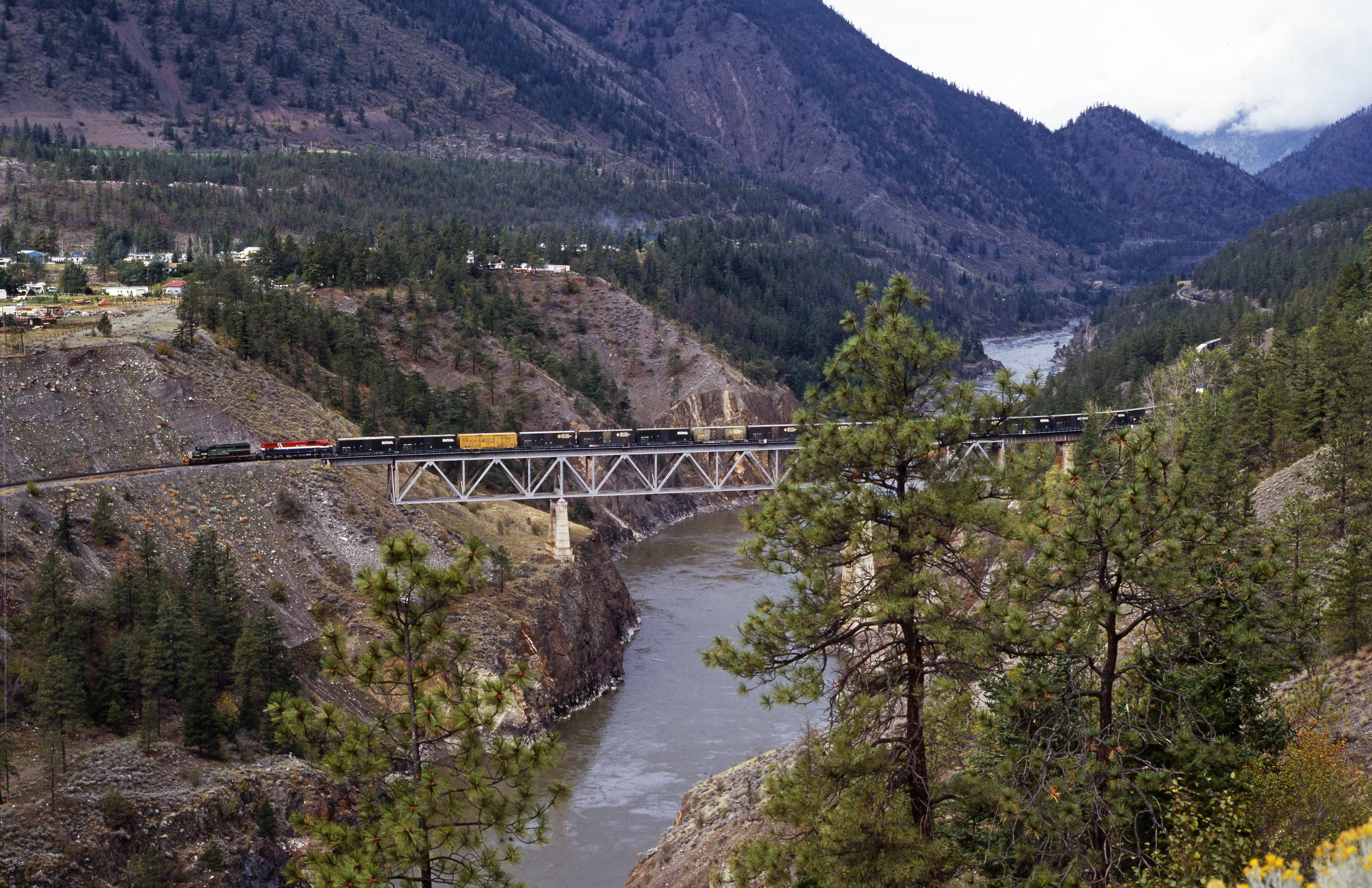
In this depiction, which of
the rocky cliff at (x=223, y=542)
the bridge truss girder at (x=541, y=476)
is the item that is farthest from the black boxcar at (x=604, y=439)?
the rocky cliff at (x=223, y=542)

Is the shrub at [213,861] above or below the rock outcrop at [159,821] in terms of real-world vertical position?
below

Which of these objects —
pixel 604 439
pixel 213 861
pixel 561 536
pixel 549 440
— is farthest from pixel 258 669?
pixel 604 439

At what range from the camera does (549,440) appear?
71.5m

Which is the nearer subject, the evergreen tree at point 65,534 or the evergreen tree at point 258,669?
the evergreen tree at point 258,669

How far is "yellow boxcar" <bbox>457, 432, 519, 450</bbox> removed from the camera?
68.9m

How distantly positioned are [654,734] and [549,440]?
68.7ft

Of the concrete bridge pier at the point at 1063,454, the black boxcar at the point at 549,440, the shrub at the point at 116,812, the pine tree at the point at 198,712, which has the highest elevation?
the black boxcar at the point at 549,440

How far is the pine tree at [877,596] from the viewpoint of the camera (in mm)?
20781

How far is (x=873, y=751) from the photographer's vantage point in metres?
21.5

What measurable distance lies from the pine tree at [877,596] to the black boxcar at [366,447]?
49.2 m

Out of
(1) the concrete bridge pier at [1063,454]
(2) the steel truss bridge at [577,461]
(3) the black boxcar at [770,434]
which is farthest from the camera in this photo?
(1) the concrete bridge pier at [1063,454]

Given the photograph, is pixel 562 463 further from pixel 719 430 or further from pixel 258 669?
pixel 258 669

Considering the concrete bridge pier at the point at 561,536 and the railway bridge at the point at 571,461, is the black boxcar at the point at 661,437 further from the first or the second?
the concrete bridge pier at the point at 561,536

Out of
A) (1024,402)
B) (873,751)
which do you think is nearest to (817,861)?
(873,751)
